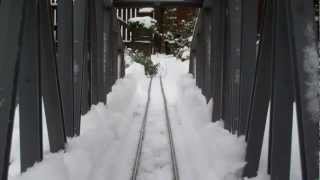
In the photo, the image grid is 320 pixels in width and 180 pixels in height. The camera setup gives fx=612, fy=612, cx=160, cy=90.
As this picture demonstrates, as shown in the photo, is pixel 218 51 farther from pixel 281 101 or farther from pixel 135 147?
pixel 281 101

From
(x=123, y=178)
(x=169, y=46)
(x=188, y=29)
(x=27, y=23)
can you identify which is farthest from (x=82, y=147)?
(x=169, y=46)

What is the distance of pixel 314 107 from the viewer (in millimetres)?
5824

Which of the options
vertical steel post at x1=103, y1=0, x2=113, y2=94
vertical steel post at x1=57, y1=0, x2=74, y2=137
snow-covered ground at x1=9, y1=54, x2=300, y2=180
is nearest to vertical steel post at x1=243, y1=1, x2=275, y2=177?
snow-covered ground at x1=9, y1=54, x2=300, y2=180

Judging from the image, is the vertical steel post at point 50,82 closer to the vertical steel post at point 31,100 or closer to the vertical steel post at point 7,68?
the vertical steel post at point 31,100

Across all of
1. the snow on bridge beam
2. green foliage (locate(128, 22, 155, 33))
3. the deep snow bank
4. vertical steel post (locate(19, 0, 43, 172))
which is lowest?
the deep snow bank

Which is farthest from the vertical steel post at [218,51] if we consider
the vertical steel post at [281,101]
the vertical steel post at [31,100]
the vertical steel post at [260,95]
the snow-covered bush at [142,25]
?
the snow-covered bush at [142,25]

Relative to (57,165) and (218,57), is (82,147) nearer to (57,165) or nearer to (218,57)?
(57,165)

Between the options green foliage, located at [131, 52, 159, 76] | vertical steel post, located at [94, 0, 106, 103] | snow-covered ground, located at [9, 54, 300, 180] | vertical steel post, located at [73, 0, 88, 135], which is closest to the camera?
snow-covered ground, located at [9, 54, 300, 180]

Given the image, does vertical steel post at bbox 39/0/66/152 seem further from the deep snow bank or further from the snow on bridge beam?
the snow on bridge beam

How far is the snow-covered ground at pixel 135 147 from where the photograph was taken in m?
8.73

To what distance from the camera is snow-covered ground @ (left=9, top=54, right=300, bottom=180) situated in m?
8.73

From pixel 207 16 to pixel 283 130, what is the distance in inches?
477

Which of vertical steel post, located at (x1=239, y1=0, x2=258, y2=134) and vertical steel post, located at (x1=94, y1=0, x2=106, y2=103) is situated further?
vertical steel post, located at (x1=94, y1=0, x2=106, y2=103)

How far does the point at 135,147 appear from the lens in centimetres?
1333
